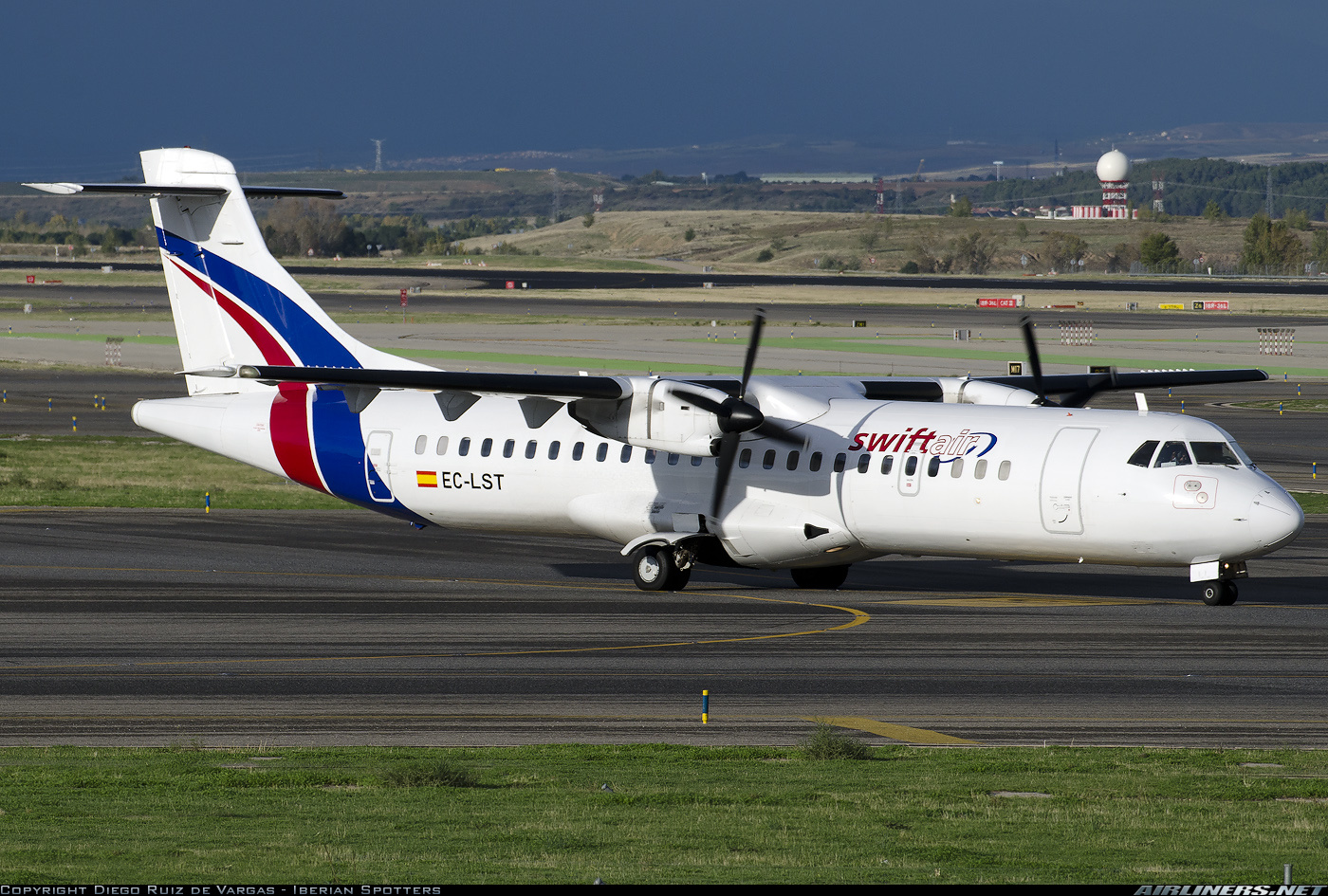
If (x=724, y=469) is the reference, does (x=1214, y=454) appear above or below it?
above

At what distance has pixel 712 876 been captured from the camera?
10641mm

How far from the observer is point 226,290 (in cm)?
3231

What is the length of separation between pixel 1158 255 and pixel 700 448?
568ft

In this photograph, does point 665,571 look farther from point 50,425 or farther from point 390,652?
point 50,425

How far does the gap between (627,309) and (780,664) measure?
96978mm

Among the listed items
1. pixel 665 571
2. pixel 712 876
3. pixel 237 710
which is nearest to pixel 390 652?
pixel 237 710

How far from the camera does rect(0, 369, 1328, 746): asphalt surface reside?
18.1m

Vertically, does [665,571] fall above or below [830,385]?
below

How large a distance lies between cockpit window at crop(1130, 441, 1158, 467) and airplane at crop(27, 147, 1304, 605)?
3 centimetres

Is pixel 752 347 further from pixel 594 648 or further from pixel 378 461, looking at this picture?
pixel 378 461

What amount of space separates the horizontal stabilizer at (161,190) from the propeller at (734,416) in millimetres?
9086

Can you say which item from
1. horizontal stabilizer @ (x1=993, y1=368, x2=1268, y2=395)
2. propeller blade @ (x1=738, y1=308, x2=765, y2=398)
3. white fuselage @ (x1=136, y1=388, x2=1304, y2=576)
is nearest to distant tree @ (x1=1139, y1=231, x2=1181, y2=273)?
horizontal stabilizer @ (x1=993, y1=368, x2=1268, y2=395)

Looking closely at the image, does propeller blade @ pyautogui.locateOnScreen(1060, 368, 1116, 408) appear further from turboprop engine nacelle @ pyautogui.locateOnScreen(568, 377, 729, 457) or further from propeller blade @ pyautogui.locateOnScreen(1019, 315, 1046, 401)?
turboprop engine nacelle @ pyautogui.locateOnScreen(568, 377, 729, 457)

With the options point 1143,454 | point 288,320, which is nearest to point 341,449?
point 288,320
